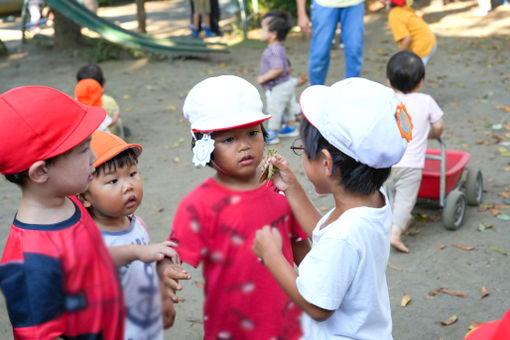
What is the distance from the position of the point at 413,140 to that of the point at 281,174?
7.98 ft

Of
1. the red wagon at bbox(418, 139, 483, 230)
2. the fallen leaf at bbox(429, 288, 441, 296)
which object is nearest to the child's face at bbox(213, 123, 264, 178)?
the fallen leaf at bbox(429, 288, 441, 296)

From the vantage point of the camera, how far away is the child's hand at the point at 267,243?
1971mm

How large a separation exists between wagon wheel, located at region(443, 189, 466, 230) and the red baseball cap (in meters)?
3.37

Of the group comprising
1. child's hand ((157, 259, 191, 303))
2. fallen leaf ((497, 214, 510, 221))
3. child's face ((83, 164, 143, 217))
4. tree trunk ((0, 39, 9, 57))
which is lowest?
tree trunk ((0, 39, 9, 57))

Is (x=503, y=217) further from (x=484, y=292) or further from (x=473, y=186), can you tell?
(x=484, y=292)

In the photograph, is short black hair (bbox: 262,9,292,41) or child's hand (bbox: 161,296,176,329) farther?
short black hair (bbox: 262,9,292,41)

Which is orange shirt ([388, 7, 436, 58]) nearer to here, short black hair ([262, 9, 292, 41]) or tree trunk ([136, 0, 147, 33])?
short black hair ([262, 9, 292, 41])

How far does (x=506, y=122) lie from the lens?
6875 millimetres

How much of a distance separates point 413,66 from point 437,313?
6.39 ft

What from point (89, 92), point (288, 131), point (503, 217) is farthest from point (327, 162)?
point (288, 131)

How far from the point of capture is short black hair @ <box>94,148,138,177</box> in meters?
2.43

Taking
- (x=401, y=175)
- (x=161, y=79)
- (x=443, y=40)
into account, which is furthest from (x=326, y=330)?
(x=443, y=40)

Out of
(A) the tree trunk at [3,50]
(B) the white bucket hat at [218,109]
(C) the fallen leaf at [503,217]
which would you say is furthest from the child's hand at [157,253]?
(A) the tree trunk at [3,50]

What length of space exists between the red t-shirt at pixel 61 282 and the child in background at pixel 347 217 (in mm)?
569
